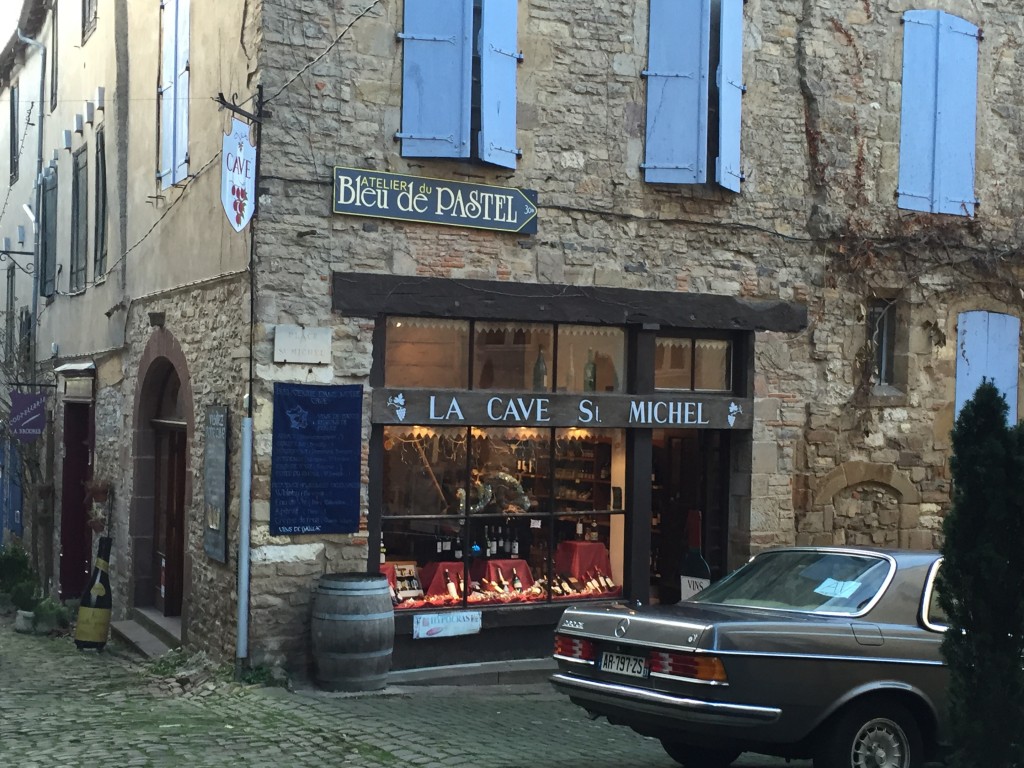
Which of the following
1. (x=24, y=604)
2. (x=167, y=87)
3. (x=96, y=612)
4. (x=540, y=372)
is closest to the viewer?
(x=540, y=372)

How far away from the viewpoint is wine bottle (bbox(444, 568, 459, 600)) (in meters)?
10.9

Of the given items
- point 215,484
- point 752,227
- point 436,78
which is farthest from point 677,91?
point 215,484

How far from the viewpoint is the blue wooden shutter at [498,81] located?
10.6m

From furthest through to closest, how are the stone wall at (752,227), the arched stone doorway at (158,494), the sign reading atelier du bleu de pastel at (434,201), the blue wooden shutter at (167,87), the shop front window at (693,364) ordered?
the arched stone doorway at (158,494)
the blue wooden shutter at (167,87)
the shop front window at (693,364)
the sign reading atelier du bleu de pastel at (434,201)
the stone wall at (752,227)

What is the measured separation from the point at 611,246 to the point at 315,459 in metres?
3.31

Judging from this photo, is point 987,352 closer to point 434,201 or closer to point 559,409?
point 559,409

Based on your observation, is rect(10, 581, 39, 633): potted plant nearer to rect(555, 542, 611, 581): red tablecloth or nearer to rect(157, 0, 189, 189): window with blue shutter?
rect(157, 0, 189, 189): window with blue shutter

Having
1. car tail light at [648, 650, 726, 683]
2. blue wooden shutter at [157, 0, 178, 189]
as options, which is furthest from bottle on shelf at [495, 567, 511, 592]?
blue wooden shutter at [157, 0, 178, 189]

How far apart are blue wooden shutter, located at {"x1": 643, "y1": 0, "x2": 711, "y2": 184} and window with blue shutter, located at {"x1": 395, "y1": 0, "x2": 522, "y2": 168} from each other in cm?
151

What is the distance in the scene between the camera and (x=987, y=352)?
13.4m

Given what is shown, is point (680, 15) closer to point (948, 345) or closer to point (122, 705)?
point (948, 345)

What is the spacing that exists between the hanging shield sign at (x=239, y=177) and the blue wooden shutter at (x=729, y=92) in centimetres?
426

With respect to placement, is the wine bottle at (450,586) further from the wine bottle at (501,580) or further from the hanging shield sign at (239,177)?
the hanging shield sign at (239,177)

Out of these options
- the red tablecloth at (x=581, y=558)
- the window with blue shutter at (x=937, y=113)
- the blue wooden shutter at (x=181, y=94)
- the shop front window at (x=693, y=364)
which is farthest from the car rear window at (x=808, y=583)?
the blue wooden shutter at (x=181, y=94)
